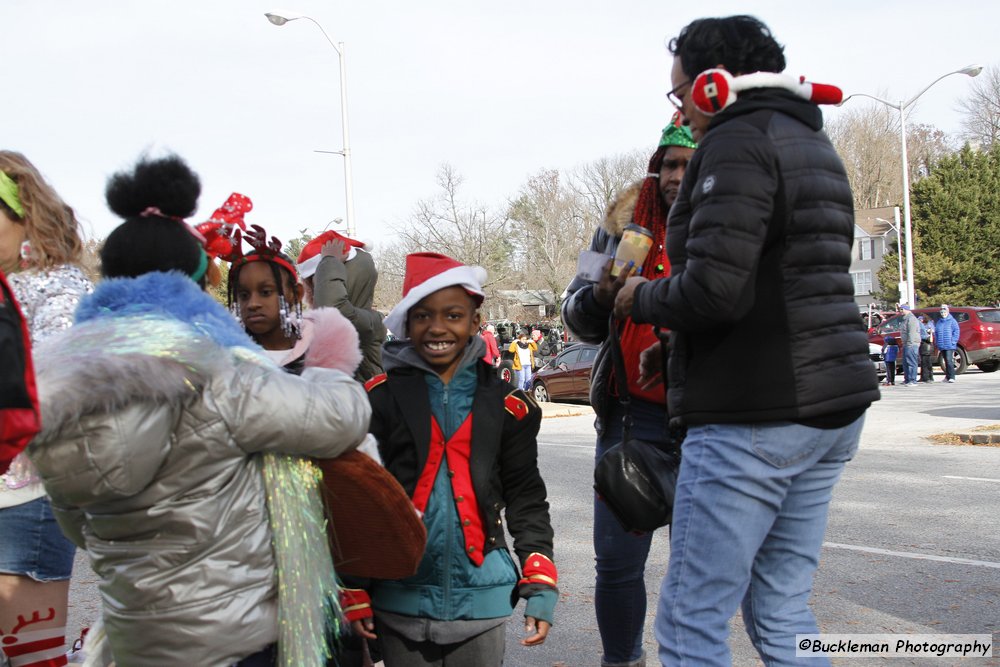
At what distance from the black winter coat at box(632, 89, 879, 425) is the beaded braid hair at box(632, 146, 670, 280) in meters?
0.96

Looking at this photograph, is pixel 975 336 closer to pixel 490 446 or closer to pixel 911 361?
pixel 911 361

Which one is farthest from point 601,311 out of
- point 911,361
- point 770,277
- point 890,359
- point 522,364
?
point 522,364

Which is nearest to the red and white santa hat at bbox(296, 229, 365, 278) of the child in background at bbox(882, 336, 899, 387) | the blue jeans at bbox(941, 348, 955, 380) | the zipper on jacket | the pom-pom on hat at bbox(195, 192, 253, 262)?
the pom-pom on hat at bbox(195, 192, 253, 262)

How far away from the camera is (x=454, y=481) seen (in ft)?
9.34

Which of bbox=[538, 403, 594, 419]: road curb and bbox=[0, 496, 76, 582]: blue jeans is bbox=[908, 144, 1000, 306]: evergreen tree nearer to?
bbox=[538, 403, 594, 419]: road curb

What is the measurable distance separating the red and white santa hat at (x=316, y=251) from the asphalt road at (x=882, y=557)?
2.26m

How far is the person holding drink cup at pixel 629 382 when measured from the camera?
3375mm

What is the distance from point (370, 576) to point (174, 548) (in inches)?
25.2

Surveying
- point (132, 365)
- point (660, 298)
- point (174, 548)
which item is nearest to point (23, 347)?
point (132, 365)

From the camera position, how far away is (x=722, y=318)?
2.37 metres

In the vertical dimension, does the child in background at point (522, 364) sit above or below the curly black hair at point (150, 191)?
below

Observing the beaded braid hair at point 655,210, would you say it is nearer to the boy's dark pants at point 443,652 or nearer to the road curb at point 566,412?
the boy's dark pants at point 443,652

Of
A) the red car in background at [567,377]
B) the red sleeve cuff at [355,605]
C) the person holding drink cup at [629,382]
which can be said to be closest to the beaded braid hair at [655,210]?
the person holding drink cup at [629,382]

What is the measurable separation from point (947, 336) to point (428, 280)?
73.9 ft
